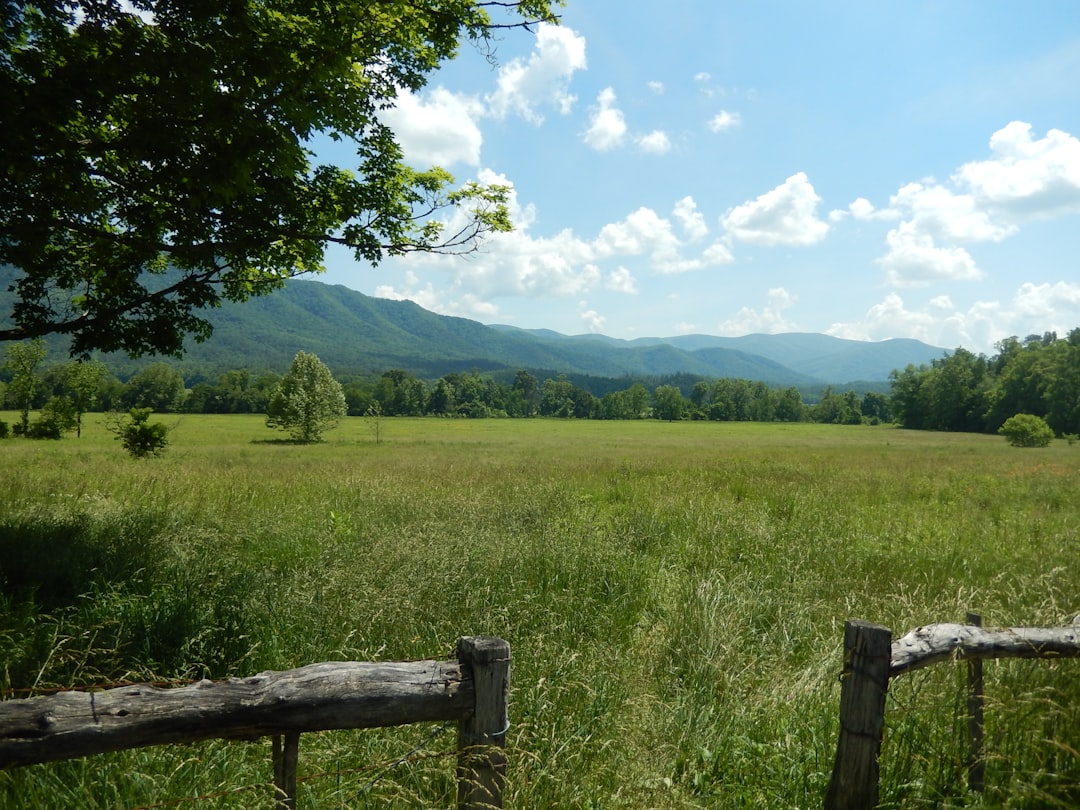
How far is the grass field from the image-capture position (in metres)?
3.19

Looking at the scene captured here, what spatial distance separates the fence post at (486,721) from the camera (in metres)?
2.38


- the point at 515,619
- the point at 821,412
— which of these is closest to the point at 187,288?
the point at 515,619

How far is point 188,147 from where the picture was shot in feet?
18.7

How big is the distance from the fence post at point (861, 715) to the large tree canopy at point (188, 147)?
638cm

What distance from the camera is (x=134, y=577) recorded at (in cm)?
596

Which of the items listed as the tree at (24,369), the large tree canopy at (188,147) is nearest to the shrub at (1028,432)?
the large tree canopy at (188,147)

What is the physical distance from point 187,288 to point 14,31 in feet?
9.95

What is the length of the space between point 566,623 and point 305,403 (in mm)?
42335

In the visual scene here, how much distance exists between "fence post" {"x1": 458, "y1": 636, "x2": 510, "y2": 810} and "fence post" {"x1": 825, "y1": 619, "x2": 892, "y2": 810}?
1.77 metres

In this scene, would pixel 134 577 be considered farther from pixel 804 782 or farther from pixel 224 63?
pixel 804 782

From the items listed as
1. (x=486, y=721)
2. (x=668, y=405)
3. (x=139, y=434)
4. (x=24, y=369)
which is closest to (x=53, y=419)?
(x=24, y=369)

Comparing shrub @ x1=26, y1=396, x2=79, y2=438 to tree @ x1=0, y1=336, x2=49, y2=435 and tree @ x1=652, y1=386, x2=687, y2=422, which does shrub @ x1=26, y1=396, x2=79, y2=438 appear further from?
tree @ x1=652, y1=386, x2=687, y2=422

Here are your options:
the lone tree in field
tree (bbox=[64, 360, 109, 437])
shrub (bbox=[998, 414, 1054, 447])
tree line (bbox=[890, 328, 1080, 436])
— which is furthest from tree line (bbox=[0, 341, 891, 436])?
shrub (bbox=[998, 414, 1054, 447])

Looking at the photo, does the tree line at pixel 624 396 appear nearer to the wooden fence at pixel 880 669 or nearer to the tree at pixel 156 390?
the tree at pixel 156 390
